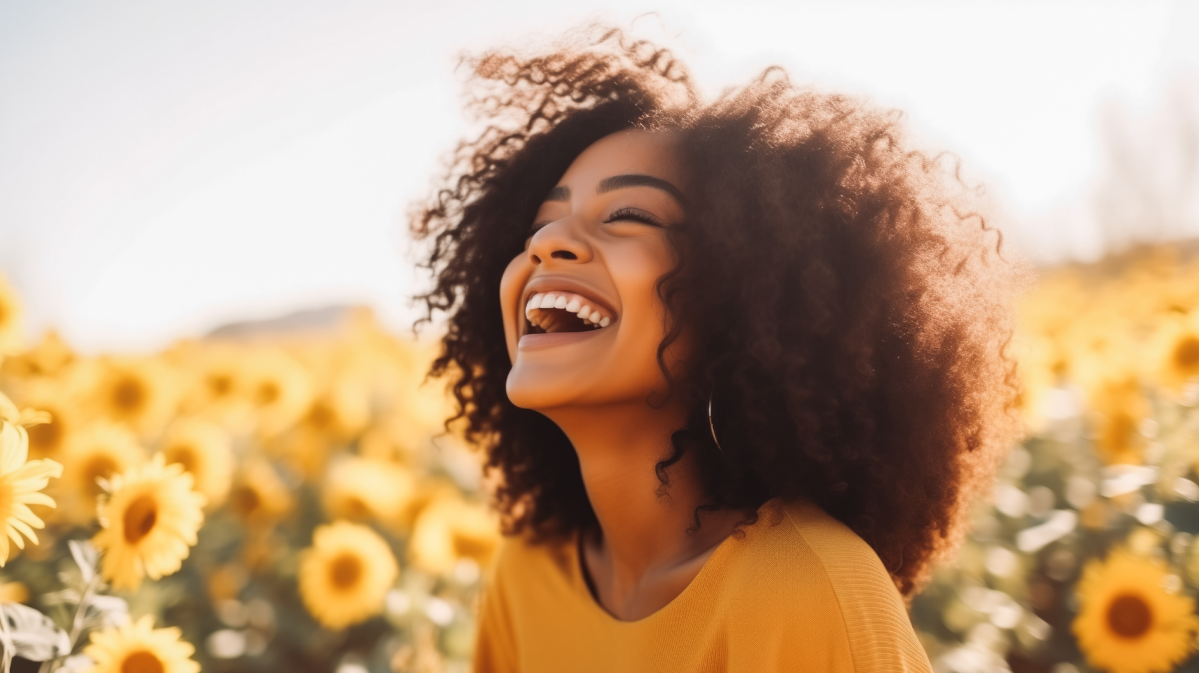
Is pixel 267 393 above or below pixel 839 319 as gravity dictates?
below

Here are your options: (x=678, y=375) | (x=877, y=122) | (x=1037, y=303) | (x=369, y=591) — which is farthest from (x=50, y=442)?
(x=1037, y=303)

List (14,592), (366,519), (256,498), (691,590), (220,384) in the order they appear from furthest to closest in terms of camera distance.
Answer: (220,384) → (366,519) → (256,498) → (14,592) → (691,590)

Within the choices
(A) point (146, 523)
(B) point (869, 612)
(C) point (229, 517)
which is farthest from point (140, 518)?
(C) point (229, 517)

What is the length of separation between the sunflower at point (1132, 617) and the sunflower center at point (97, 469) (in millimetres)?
2613

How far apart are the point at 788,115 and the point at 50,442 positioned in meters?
1.99

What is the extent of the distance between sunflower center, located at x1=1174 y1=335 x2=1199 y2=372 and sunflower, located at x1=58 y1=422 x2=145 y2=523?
309 cm

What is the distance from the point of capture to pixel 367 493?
310 centimetres

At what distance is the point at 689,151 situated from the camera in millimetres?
1766

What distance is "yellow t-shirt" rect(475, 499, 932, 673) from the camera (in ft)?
4.25

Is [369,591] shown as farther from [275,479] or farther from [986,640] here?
[986,640]

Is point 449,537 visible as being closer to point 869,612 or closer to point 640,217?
point 640,217

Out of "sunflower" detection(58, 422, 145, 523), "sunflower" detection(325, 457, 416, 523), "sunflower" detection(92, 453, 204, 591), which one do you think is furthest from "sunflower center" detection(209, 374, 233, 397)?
"sunflower" detection(92, 453, 204, 591)

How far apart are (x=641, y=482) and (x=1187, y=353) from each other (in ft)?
6.75

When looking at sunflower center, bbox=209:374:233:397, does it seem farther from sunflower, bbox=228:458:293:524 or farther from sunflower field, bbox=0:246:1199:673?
sunflower, bbox=228:458:293:524
